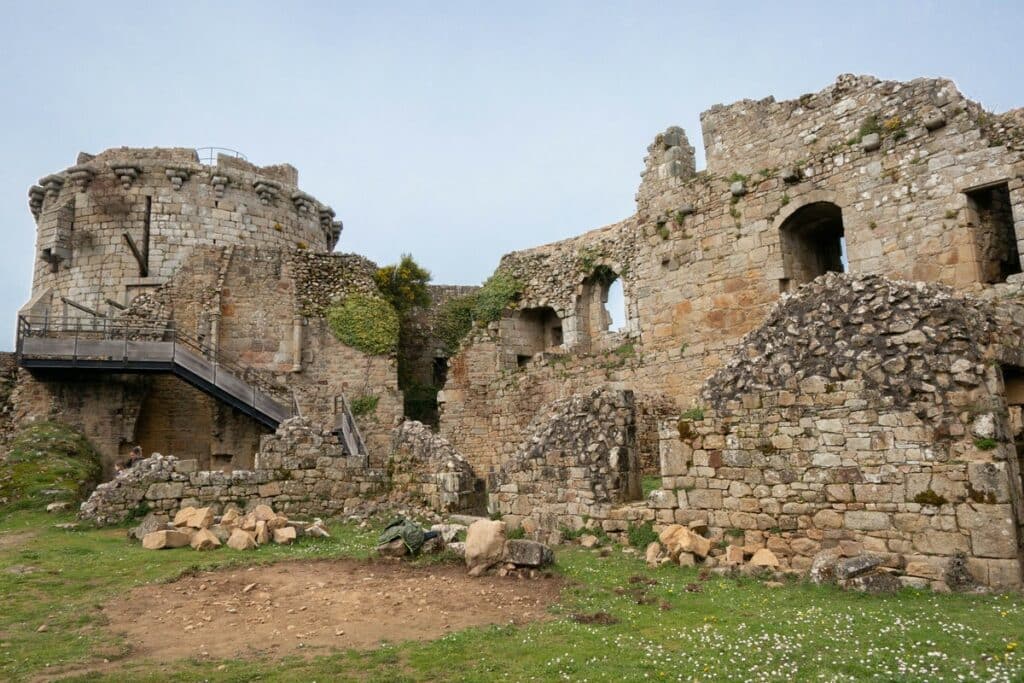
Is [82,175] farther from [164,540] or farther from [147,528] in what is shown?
[164,540]

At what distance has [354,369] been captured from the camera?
23609 millimetres

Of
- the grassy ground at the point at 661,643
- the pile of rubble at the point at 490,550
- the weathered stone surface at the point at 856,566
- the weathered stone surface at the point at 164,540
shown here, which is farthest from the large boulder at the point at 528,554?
the weathered stone surface at the point at 164,540

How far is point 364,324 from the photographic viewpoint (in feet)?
78.4

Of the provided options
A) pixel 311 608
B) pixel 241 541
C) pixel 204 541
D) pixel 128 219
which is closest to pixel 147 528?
pixel 204 541

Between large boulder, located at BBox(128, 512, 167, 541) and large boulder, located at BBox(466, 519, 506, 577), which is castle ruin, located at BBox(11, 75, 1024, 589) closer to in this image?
large boulder, located at BBox(128, 512, 167, 541)

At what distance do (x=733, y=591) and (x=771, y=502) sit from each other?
58.6 inches

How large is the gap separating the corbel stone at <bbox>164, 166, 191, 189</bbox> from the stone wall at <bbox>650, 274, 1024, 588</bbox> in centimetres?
2255

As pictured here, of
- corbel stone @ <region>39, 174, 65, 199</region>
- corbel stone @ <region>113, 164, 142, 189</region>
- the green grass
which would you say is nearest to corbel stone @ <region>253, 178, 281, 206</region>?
corbel stone @ <region>113, 164, 142, 189</region>

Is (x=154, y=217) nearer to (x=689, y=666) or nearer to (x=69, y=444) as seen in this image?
(x=69, y=444)

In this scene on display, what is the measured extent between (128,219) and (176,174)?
7.58ft

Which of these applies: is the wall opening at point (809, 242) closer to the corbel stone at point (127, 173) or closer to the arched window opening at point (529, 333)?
the arched window opening at point (529, 333)

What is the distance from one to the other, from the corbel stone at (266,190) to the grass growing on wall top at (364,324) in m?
6.35

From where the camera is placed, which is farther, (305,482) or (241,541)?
(305,482)

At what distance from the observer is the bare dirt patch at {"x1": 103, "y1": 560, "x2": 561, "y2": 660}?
6.48 metres
